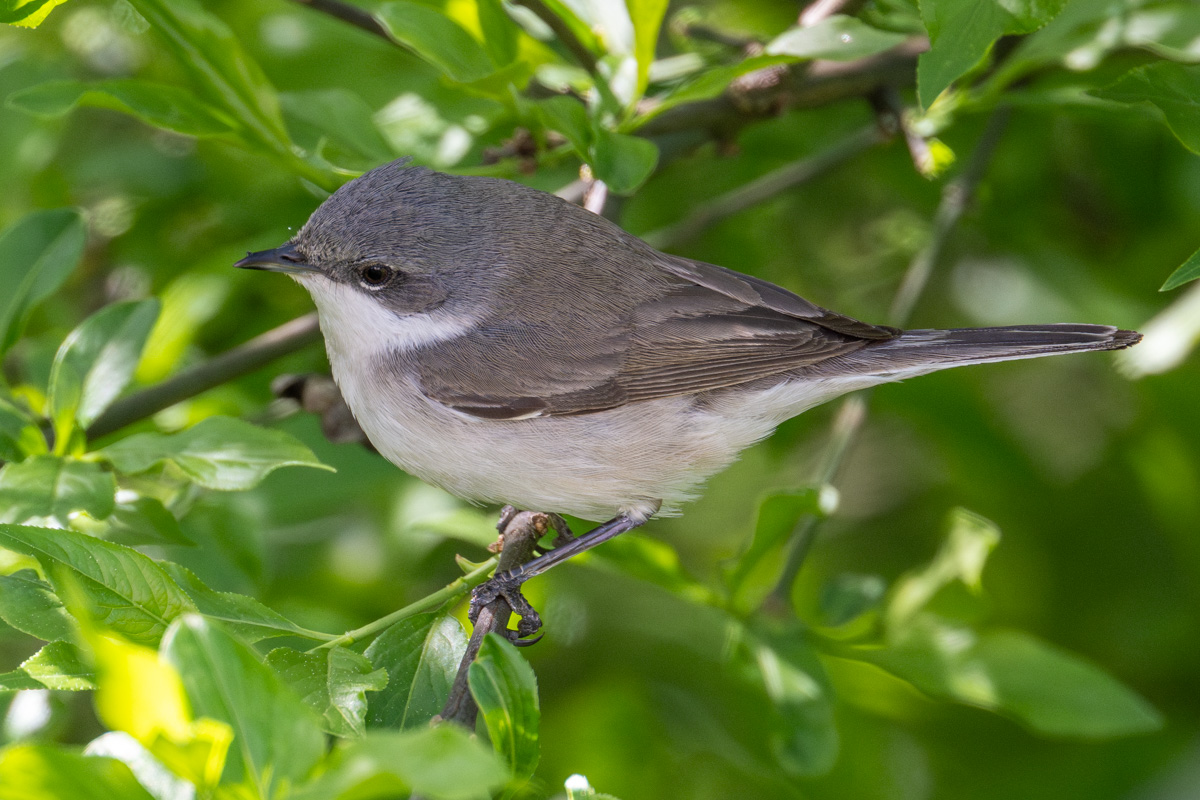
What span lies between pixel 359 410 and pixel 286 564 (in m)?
1.01

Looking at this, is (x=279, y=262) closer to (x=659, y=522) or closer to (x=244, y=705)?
(x=244, y=705)

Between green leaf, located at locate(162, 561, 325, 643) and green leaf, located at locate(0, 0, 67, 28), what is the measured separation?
4.00 ft

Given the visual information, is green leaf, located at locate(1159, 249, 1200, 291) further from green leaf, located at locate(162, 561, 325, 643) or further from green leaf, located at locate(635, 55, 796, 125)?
green leaf, located at locate(162, 561, 325, 643)

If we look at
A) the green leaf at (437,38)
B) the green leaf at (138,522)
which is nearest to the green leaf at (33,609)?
the green leaf at (138,522)

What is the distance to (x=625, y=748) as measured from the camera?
353 centimetres

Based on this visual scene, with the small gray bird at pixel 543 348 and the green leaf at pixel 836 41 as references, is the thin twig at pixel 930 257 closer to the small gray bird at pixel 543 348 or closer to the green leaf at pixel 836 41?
the small gray bird at pixel 543 348

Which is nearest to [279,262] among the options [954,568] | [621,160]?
[621,160]

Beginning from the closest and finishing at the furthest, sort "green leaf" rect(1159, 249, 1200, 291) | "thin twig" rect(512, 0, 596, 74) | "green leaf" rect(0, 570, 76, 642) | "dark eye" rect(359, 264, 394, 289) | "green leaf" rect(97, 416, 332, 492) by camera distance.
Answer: "green leaf" rect(0, 570, 76, 642) < "green leaf" rect(1159, 249, 1200, 291) < "green leaf" rect(97, 416, 332, 492) < "dark eye" rect(359, 264, 394, 289) < "thin twig" rect(512, 0, 596, 74)

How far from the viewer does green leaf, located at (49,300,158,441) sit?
8.74 ft

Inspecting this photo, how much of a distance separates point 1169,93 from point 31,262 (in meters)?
2.86

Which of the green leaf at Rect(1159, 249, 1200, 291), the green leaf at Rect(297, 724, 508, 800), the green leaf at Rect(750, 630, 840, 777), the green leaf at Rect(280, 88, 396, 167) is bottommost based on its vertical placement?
the green leaf at Rect(750, 630, 840, 777)

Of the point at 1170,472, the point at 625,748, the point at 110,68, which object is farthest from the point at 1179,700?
the point at 110,68

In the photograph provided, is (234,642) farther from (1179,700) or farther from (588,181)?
(1179,700)

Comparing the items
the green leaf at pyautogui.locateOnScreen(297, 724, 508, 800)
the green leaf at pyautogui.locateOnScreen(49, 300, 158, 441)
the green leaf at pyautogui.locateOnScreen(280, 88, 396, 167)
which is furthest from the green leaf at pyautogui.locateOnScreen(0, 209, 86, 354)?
the green leaf at pyautogui.locateOnScreen(297, 724, 508, 800)
